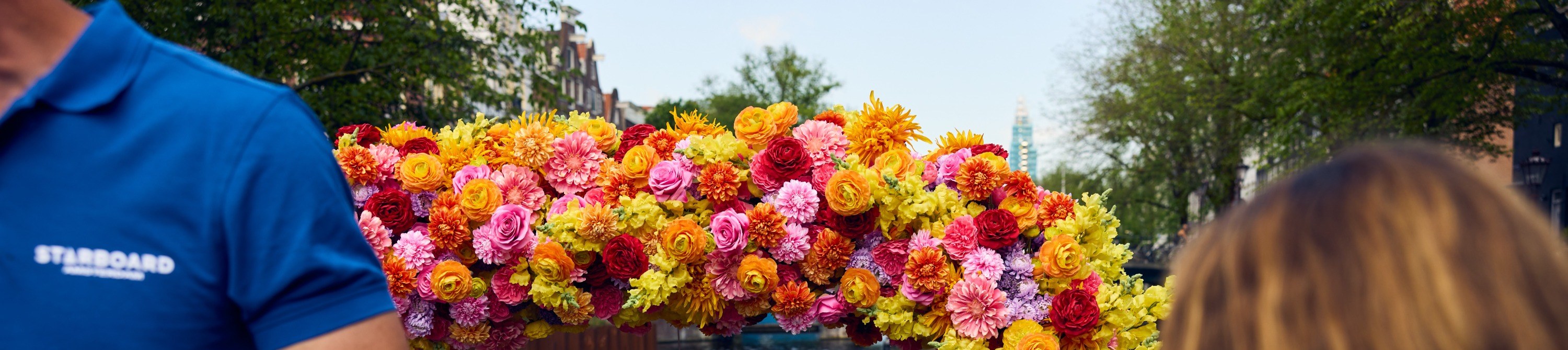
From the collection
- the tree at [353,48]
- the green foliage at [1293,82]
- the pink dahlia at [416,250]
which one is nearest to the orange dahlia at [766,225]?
the pink dahlia at [416,250]

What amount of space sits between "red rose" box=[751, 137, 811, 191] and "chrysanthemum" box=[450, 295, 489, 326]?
2.91 ft

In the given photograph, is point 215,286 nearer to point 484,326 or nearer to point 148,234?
point 148,234

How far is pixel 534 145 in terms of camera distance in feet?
11.6

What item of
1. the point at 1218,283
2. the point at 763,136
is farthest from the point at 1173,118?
the point at 1218,283

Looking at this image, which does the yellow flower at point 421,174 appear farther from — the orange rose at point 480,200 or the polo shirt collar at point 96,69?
the polo shirt collar at point 96,69

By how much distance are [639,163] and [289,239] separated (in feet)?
7.67

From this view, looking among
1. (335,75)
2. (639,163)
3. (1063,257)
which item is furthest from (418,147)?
(335,75)

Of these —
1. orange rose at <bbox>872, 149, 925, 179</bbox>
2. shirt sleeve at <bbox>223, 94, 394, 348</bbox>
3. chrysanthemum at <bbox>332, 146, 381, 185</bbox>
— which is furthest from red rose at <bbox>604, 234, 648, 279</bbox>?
shirt sleeve at <bbox>223, 94, 394, 348</bbox>

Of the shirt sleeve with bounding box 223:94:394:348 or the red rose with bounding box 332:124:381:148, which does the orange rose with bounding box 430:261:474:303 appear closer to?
the red rose with bounding box 332:124:381:148

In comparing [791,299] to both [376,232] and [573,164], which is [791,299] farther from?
[376,232]

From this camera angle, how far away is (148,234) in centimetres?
106

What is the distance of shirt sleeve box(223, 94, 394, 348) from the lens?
1.08 meters

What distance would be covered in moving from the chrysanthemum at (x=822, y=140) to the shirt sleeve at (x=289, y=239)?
2.35 meters

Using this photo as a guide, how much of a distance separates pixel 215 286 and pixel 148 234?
8cm
